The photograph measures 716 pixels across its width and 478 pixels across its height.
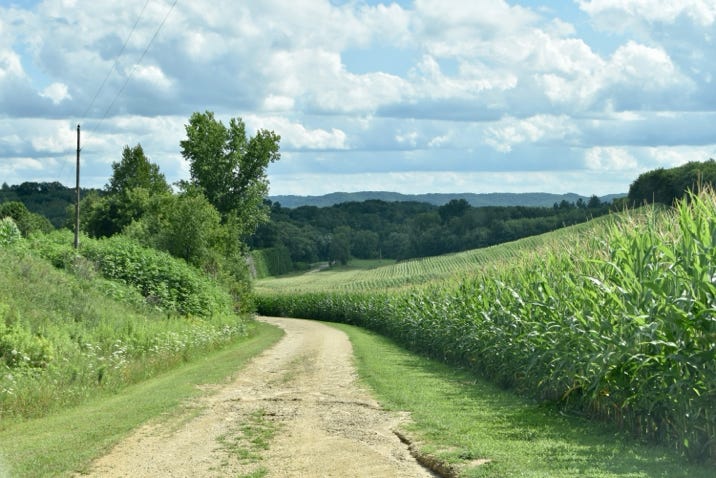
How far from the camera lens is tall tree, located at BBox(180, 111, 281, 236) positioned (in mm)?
67250

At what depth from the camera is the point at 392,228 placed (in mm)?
169625

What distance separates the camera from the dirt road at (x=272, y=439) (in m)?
9.89

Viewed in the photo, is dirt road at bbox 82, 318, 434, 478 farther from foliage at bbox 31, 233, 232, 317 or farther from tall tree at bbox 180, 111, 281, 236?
tall tree at bbox 180, 111, 281, 236

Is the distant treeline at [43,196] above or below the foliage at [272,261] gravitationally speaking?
above

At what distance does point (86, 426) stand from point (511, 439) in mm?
6704

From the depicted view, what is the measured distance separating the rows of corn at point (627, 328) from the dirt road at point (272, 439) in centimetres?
294

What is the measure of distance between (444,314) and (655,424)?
50.2ft

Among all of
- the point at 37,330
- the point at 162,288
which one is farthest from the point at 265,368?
the point at 162,288

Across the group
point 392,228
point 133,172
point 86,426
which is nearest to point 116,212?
point 133,172

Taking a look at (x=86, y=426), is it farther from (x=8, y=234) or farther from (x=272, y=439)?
(x=8, y=234)

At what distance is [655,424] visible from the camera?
1041cm

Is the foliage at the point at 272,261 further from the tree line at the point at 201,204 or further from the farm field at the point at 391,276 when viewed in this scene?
the tree line at the point at 201,204

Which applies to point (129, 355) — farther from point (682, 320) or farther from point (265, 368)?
point (682, 320)

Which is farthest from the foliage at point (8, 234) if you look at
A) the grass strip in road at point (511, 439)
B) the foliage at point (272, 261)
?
the foliage at point (272, 261)
